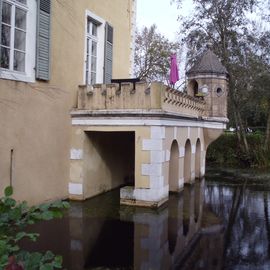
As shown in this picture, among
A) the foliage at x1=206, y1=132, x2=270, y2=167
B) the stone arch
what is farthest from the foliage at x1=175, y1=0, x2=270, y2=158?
the stone arch

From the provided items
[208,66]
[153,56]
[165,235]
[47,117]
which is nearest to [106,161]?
[47,117]

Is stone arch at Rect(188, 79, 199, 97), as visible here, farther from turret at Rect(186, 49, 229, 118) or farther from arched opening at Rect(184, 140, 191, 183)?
arched opening at Rect(184, 140, 191, 183)

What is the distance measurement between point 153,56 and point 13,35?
25.0 metres

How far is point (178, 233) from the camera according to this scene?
26.9 feet

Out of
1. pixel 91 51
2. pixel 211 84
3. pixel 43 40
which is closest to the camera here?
pixel 43 40

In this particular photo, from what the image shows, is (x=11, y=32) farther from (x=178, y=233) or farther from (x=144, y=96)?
(x=178, y=233)

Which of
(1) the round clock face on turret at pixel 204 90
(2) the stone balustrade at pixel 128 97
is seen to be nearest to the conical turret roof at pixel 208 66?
(1) the round clock face on turret at pixel 204 90

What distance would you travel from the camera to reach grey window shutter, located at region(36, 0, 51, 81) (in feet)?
30.0

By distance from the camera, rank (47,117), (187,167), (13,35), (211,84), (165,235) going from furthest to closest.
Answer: (211,84)
(187,167)
(47,117)
(13,35)
(165,235)

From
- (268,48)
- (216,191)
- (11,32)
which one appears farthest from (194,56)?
(11,32)

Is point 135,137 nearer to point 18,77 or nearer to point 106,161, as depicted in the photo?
point 106,161

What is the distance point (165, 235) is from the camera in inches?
314

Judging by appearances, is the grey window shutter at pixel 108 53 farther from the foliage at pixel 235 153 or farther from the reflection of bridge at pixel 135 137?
the foliage at pixel 235 153

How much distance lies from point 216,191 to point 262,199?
5.83ft
